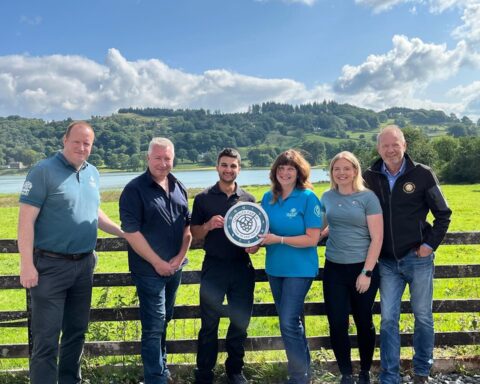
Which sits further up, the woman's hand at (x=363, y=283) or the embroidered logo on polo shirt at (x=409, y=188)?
the embroidered logo on polo shirt at (x=409, y=188)

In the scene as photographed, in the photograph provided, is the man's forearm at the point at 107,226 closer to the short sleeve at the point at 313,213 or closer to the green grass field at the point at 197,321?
the green grass field at the point at 197,321

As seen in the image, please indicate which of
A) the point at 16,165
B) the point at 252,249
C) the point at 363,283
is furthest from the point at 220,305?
the point at 16,165

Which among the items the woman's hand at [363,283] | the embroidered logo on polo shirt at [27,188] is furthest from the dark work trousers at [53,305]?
the woman's hand at [363,283]

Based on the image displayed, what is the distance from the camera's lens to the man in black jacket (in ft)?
15.5

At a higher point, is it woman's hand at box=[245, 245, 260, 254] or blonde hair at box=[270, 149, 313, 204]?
blonde hair at box=[270, 149, 313, 204]

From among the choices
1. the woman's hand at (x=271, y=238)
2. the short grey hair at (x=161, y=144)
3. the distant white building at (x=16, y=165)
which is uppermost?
the distant white building at (x=16, y=165)

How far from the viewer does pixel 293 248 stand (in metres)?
4.63

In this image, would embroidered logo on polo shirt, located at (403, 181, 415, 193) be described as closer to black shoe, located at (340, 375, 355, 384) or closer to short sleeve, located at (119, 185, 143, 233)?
black shoe, located at (340, 375, 355, 384)

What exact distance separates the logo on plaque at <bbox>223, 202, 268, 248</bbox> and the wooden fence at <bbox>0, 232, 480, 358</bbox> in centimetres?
70

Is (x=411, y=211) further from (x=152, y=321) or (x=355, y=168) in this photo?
(x=152, y=321)

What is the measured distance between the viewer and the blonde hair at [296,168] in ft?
15.4

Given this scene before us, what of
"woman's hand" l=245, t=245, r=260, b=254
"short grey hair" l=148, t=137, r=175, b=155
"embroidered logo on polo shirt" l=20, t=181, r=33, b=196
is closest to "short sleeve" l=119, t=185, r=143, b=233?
"short grey hair" l=148, t=137, r=175, b=155

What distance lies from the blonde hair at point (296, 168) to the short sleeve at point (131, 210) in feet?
4.58

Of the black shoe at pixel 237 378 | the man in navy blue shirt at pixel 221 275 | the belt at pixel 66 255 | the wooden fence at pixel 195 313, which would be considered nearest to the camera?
the belt at pixel 66 255
